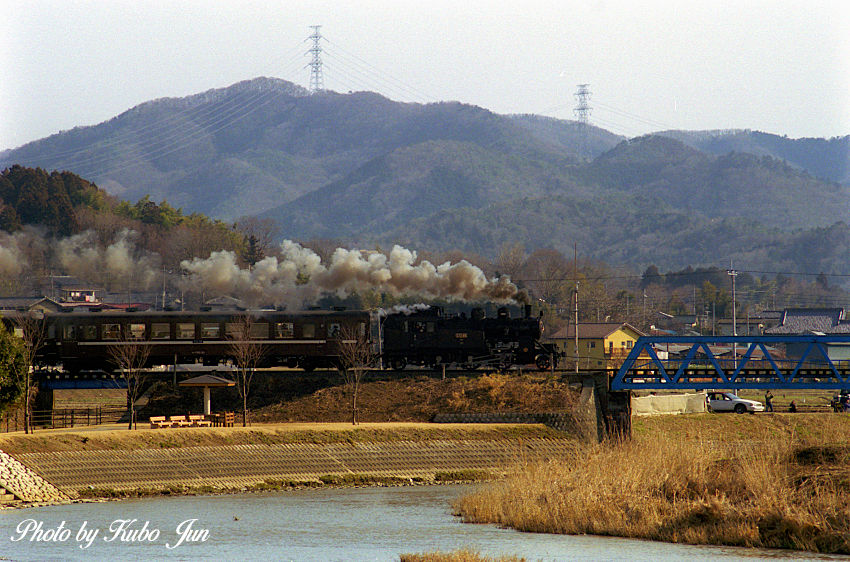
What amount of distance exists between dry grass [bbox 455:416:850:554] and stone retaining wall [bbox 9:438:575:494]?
712 cm

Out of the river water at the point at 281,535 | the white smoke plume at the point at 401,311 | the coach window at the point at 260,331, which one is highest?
the white smoke plume at the point at 401,311

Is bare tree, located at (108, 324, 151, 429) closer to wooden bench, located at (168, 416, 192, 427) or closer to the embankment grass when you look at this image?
wooden bench, located at (168, 416, 192, 427)

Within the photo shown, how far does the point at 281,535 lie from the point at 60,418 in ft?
85.3

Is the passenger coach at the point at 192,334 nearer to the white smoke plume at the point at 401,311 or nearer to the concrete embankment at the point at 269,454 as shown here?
the white smoke plume at the point at 401,311

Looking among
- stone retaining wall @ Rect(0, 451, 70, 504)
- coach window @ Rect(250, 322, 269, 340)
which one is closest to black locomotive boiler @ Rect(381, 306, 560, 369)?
coach window @ Rect(250, 322, 269, 340)

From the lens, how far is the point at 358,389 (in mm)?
63281

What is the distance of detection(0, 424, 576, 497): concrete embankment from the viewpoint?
48062 mm

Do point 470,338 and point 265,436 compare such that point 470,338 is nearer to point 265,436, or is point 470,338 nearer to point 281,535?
point 265,436

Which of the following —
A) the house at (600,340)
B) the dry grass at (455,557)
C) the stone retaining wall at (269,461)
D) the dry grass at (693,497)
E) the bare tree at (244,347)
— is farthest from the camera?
the house at (600,340)

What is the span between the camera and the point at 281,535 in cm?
3866

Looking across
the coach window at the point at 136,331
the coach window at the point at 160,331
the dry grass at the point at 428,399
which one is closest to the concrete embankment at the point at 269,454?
the dry grass at the point at 428,399

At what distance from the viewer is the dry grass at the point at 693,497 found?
36125 millimetres

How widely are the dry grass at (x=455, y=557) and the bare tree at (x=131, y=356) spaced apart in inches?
1191

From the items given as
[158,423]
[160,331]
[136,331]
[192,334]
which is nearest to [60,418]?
[136,331]
